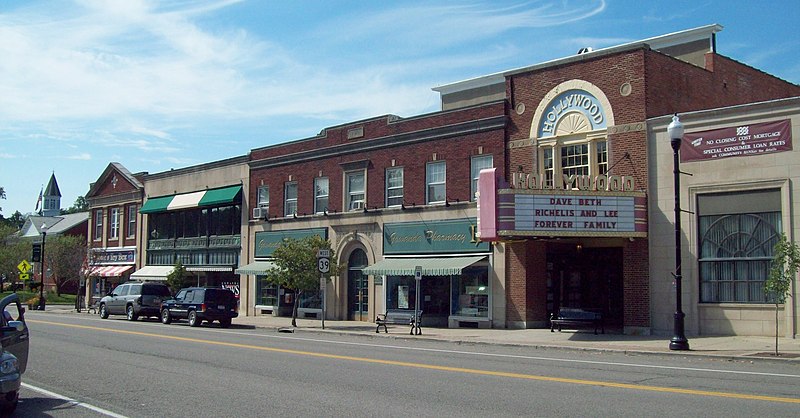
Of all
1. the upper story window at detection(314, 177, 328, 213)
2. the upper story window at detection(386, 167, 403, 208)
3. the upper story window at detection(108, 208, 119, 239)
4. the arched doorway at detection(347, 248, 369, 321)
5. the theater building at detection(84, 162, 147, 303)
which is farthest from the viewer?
the upper story window at detection(108, 208, 119, 239)

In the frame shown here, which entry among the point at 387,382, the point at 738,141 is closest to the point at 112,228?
the point at 738,141

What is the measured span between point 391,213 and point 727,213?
13.9 metres

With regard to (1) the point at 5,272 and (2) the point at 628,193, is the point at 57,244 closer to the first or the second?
(1) the point at 5,272

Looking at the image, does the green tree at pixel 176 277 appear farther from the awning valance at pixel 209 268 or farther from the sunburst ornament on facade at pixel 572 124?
the sunburst ornament on facade at pixel 572 124

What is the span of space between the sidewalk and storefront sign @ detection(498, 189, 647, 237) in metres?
3.23

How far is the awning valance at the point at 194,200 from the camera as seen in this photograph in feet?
135

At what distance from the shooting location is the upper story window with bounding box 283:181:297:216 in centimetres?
3816

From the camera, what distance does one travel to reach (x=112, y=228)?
5316 cm

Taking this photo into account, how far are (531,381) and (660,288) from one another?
12444 mm

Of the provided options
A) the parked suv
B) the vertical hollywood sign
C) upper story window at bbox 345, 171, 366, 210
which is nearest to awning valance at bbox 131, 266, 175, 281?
the parked suv

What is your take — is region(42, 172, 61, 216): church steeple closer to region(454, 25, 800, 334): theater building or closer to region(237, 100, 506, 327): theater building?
region(237, 100, 506, 327): theater building

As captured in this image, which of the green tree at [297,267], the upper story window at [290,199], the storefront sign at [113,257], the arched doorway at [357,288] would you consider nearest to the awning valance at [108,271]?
the storefront sign at [113,257]

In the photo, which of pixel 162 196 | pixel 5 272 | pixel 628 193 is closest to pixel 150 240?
pixel 162 196

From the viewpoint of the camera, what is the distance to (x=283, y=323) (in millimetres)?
33656
